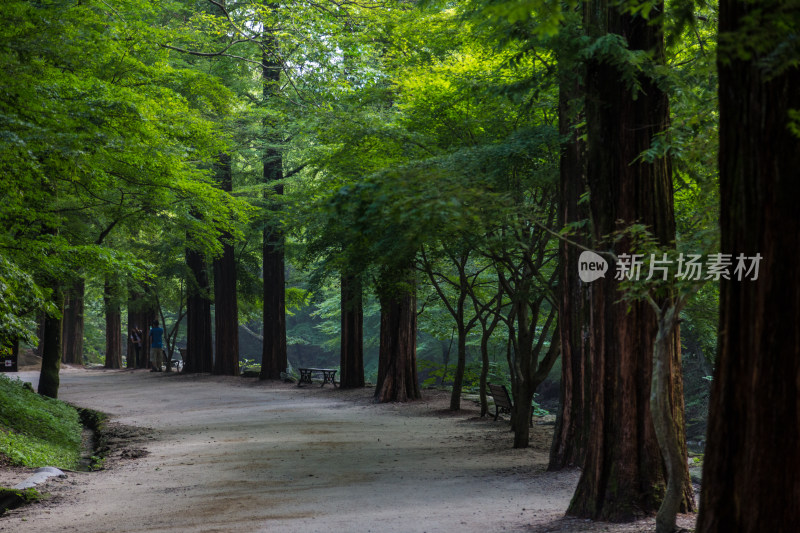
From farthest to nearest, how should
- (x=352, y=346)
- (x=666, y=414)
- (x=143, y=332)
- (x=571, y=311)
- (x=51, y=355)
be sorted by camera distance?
1. (x=143, y=332)
2. (x=352, y=346)
3. (x=51, y=355)
4. (x=571, y=311)
5. (x=666, y=414)

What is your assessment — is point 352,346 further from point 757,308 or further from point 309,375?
point 757,308

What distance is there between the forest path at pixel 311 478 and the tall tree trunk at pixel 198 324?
41.4 feet

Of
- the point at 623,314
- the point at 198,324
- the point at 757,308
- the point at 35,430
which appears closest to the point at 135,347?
the point at 198,324

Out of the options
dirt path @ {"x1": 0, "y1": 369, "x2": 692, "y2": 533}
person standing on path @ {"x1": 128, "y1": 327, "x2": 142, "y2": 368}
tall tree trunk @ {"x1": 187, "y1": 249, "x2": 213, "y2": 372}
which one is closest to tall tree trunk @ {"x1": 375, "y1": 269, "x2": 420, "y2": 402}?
dirt path @ {"x1": 0, "y1": 369, "x2": 692, "y2": 533}

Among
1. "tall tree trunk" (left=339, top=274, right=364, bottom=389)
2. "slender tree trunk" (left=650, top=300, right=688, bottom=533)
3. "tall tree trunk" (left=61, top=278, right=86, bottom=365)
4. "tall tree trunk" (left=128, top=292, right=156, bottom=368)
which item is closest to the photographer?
"slender tree trunk" (left=650, top=300, right=688, bottom=533)

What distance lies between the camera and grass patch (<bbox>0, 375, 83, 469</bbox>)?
10703 mm

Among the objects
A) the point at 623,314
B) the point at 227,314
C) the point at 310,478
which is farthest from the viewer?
the point at 227,314

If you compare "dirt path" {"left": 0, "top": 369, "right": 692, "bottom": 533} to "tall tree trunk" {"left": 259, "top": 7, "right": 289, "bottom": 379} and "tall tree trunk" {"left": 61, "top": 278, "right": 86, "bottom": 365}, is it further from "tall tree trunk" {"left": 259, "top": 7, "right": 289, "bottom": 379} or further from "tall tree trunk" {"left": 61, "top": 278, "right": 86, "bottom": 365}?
"tall tree trunk" {"left": 61, "top": 278, "right": 86, "bottom": 365}

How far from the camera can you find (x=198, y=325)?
30.6 m

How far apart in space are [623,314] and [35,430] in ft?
33.2

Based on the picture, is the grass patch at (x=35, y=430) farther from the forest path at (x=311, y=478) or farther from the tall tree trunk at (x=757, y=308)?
the tall tree trunk at (x=757, y=308)

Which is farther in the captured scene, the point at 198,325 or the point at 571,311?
the point at 198,325

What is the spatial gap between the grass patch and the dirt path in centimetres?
77

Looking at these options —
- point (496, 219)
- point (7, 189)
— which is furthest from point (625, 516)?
point (7, 189)
